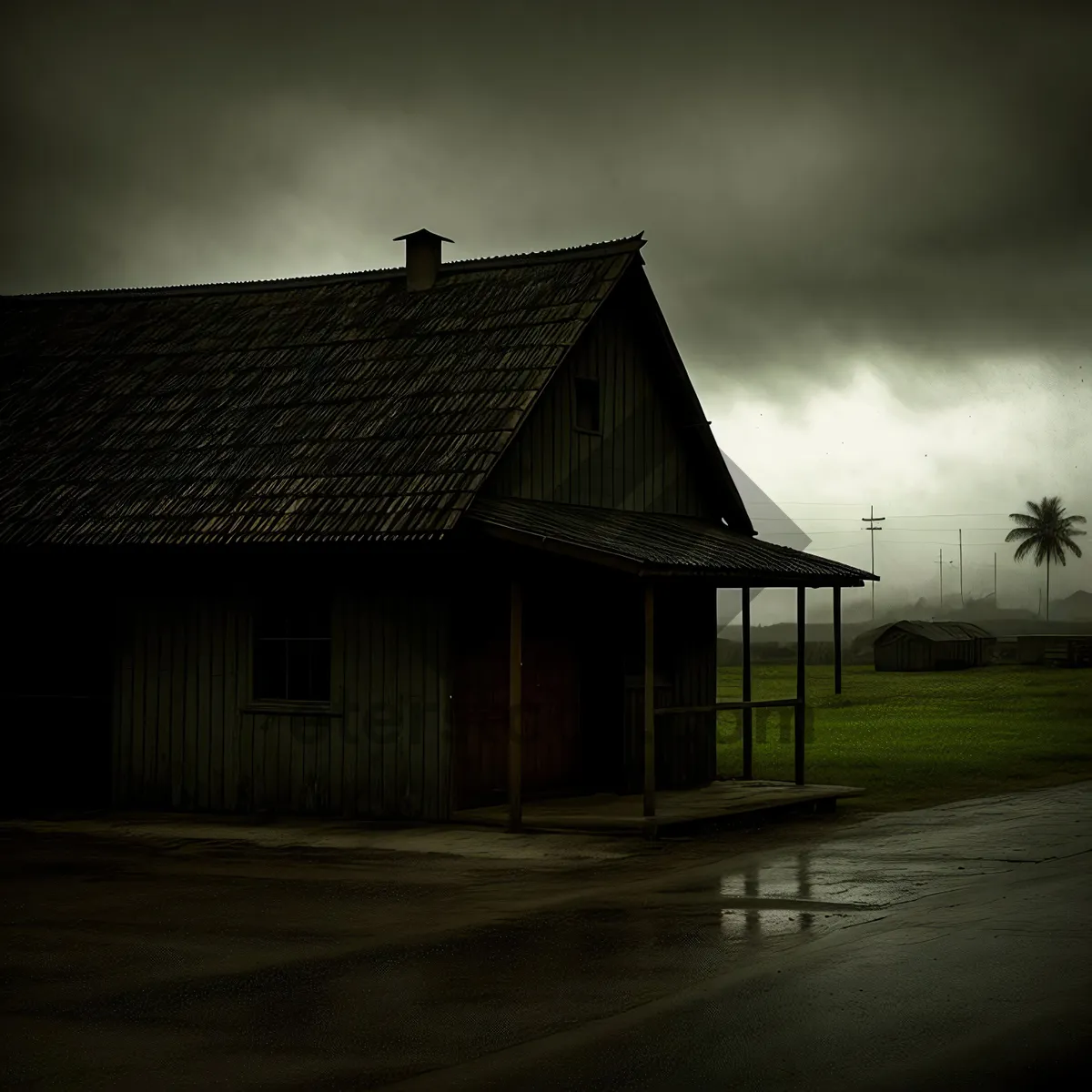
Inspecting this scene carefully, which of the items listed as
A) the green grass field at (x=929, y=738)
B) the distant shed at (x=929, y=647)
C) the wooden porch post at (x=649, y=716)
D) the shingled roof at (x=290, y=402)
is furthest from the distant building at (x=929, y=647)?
the wooden porch post at (x=649, y=716)

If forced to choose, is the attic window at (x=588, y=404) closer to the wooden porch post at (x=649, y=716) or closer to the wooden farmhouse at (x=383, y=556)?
the wooden farmhouse at (x=383, y=556)

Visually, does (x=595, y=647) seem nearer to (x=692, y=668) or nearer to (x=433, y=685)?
(x=692, y=668)

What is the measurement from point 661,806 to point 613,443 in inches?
200

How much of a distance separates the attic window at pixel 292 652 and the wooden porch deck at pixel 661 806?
244 cm

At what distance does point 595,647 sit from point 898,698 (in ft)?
108

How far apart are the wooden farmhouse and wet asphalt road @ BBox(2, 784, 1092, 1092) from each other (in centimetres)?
514

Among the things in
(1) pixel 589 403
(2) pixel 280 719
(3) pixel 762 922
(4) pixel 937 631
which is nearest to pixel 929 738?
(1) pixel 589 403

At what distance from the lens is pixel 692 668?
72.3ft

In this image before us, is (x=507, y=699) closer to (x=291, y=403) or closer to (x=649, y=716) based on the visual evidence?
(x=649, y=716)

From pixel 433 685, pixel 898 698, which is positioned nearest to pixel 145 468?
pixel 433 685

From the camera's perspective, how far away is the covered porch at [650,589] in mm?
16547

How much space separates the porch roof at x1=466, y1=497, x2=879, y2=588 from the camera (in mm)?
16266

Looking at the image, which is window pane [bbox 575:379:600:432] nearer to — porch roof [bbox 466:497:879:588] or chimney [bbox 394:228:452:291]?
porch roof [bbox 466:497:879:588]

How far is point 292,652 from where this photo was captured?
1880 centimetres
